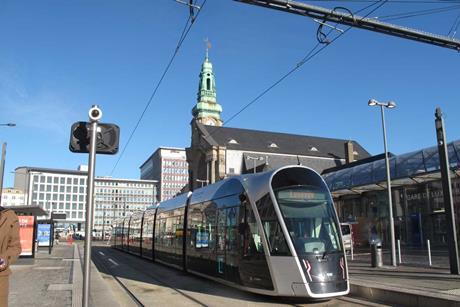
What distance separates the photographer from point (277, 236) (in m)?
10.9

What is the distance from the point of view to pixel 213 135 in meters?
88.4

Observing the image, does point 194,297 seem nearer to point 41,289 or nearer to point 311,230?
point 311,230

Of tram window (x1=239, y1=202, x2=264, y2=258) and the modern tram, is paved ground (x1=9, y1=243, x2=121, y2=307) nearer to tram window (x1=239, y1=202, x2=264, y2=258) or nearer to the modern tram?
the modern tram

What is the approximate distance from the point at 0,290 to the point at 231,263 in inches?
313

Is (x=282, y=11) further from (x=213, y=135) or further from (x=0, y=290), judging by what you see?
(x=213, y=135)

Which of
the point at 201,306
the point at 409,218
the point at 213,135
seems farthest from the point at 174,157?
the point at 201,306

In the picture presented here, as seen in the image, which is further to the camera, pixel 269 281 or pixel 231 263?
pixel 231 263

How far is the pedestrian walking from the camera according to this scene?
17.5ft

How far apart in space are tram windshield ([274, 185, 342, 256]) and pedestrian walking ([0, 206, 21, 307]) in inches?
256

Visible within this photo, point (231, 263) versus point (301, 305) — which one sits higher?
point (231, 263)

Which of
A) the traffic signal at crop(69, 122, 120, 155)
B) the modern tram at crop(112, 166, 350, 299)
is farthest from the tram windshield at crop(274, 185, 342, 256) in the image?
the traffic signal at crop(69, 122, 120, 155)

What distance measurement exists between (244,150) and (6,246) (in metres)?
80.0


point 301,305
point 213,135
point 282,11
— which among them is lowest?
point 301,305

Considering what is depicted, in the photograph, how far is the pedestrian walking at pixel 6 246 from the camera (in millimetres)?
5336
